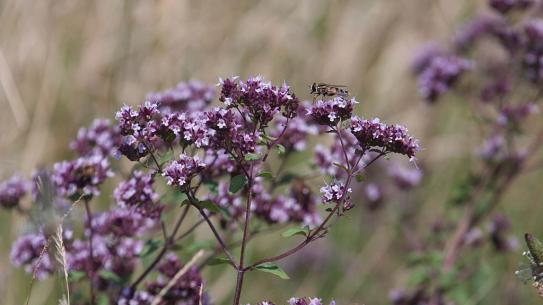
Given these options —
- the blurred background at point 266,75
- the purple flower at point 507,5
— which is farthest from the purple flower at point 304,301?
the purple flower at point 507,5

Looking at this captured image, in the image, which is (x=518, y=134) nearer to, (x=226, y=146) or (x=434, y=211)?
(x=434, y=211)

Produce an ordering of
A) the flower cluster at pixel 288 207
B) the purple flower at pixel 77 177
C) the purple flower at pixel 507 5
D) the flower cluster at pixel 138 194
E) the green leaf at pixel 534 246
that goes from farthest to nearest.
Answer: the purple flower at pixel 507 5, the flower cluster at pixel 288 207, the purple flower at pixel 77 177, the flower cluster at pixel 138 194, the green leaf at pixel 534 246

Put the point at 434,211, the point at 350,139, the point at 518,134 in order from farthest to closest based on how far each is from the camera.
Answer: the point at 434,211 → the point at 518,134 → the point at 350,139

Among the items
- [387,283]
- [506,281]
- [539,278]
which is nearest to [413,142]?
[539,278]

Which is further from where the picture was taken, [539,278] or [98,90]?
[98,90]

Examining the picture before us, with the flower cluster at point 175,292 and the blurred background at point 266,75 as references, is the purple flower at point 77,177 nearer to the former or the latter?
the flower cluster at point 175,292

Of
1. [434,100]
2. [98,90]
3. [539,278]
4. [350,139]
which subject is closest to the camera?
[539,278]
